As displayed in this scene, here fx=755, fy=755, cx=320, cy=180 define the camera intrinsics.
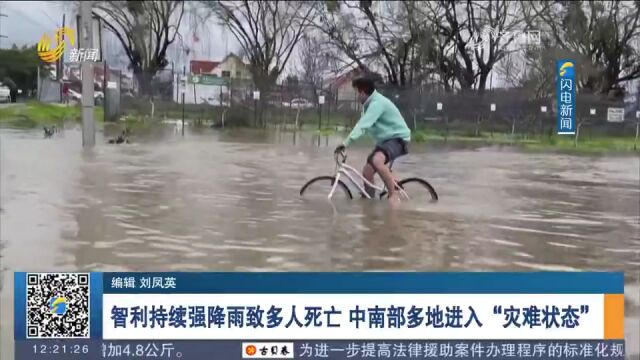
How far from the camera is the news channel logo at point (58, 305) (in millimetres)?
3666

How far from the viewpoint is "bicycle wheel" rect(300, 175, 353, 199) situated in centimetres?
707

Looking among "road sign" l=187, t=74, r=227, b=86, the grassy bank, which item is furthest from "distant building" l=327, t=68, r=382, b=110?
the grassy bank

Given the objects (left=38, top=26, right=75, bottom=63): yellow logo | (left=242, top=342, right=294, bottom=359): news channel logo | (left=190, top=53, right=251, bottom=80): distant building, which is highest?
(left=38, top=26, right=75, bottom=63): yellow logo

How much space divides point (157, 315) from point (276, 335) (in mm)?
573

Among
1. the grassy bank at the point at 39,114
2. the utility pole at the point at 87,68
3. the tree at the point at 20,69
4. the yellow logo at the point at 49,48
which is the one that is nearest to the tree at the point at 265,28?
the utility pole at the point at 87,68

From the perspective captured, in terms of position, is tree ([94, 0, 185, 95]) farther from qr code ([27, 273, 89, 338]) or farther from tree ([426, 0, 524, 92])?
qr code ([27, 273, 89, 338])

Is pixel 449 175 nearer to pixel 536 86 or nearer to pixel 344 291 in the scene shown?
pixel 536 86

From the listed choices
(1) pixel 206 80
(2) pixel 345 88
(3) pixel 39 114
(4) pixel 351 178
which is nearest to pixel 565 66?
(2) pixel 345 88

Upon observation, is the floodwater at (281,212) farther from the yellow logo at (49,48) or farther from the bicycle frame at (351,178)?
the yellow logo at (49,48)

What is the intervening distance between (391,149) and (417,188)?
0.63m

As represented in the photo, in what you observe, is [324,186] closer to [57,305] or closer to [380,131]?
[380,131]

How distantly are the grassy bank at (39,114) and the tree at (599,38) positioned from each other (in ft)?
14.2

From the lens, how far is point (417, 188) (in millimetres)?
7258

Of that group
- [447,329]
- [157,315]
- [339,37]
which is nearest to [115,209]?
[339,37]
